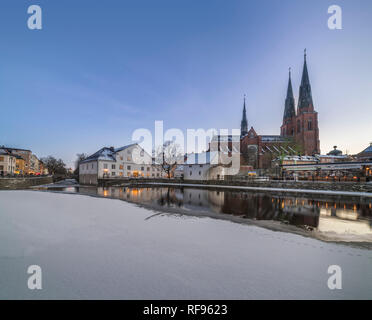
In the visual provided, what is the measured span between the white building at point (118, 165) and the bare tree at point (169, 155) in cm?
271

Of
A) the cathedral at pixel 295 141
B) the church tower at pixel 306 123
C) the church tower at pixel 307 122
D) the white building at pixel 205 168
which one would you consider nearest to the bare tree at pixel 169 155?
the white building at pixel 205 168

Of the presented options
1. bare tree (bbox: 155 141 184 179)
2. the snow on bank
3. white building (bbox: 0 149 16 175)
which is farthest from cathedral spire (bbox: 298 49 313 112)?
white building (bbox: 0 149 16 175)

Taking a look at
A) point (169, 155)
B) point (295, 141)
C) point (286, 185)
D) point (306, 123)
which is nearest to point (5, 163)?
point (169, 155)

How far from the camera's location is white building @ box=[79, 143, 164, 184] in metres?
40.9

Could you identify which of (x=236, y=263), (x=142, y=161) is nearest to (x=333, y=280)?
(x=236, y=263)

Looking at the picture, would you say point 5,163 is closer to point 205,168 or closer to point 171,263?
point 205,168

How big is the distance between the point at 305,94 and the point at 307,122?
11.6 m

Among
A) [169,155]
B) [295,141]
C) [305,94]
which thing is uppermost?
[305,94]

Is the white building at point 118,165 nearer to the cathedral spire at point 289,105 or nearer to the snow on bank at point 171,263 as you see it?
the snow on bank at point 171,263

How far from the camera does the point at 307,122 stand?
217ft

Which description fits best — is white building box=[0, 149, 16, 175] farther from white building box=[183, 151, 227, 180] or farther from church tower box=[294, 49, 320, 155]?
church tower box=[294, 49, 320, 155]

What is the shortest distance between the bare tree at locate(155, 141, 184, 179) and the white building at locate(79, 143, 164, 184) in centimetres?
271
